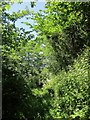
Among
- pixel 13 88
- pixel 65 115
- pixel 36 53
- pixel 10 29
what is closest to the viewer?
pixel 13 88

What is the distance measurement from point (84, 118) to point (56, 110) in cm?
158

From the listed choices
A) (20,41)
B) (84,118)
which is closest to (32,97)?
(20,41)

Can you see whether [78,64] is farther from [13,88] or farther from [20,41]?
[13,88]

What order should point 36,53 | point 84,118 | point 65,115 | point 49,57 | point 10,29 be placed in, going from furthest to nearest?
1. point 36,53
2. point 49,57
3. point 65,115
4. point 84,118
5. point 10,29

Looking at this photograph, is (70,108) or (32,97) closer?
(32,97)

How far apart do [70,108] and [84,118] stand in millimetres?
712

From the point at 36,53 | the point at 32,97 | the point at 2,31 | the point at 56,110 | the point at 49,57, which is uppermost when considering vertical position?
the point at 36,53

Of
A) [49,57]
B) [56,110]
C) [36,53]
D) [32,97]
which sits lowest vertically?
[32,97]

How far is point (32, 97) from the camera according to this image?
698 centimetres

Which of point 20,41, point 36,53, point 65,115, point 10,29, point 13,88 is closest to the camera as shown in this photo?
point 13,88

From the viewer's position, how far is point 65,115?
12117 mm

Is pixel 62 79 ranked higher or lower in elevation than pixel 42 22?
lower

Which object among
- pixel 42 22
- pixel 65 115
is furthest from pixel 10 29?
pixel 42 22

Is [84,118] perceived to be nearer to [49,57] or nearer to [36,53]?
[49,57]
